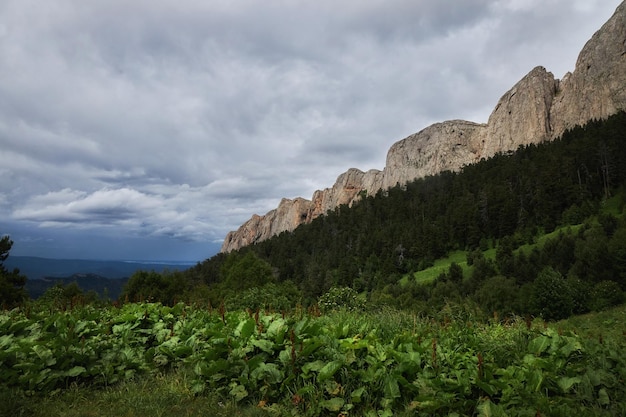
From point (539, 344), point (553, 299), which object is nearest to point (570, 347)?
point (539, 344)

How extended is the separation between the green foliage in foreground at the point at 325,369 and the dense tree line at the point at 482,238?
41.3 metres

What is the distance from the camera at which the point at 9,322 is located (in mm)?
6637

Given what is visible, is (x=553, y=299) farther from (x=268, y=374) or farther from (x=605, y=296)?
(x=268, y=374)

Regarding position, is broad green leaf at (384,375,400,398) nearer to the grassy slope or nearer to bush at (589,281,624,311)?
bush at (589,281,624,311)

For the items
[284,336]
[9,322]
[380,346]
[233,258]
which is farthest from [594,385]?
[233,258]

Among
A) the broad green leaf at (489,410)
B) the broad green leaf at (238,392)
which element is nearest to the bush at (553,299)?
the broad green leaf at (489,410)

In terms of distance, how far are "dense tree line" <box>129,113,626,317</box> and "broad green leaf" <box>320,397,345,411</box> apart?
4298 cm

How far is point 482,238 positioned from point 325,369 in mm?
112058

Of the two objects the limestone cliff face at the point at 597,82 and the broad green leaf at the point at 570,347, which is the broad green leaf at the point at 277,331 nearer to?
the broad green leaf at the point at 570,347

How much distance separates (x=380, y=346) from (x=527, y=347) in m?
2.25

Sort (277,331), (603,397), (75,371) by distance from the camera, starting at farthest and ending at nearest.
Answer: (277,331), (75,371), (603,397)

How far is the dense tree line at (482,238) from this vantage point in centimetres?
6325

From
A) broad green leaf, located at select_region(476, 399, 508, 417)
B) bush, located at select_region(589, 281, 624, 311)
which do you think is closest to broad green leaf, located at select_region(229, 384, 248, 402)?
broad green leaf, located at select_region(476, 399, 508, 417)

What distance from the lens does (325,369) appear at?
4906 millimetres
